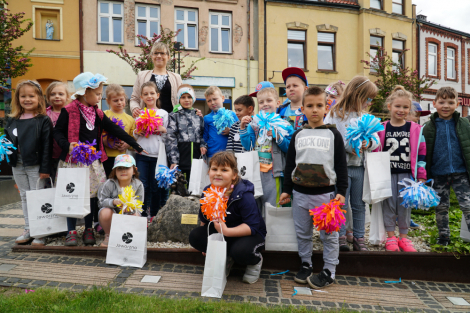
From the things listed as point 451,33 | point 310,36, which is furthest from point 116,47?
point 451,33

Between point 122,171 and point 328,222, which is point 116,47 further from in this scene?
point 328,222

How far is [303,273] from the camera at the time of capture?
11.1 ft

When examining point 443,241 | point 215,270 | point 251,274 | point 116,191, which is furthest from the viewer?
point 116,191

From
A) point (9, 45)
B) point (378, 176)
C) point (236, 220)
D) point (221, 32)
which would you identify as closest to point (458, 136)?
Result: point (378, 176)

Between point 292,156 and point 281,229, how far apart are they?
789 millimetres

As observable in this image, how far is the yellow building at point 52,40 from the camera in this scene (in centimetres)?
1423

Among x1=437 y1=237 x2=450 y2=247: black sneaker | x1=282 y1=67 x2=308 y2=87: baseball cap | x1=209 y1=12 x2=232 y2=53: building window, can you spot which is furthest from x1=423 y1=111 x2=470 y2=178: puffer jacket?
x1=209 y1=12 x2=232 y2=53: building window

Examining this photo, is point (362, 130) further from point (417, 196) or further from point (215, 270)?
point (215, 270)

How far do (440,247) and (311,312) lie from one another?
2.01 meters

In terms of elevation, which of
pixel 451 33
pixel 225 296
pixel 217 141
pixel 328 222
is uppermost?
pixel 451 33

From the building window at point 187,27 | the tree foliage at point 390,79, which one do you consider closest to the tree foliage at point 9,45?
the building window at point 187,27

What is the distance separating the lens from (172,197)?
14.2 ft

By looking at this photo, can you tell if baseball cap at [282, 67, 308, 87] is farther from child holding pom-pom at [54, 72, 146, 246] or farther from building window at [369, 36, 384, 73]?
building window at [369, 36, 384, 73]

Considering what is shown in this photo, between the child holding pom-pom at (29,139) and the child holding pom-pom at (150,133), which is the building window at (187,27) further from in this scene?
the child holding pom-pom at (29,139)
